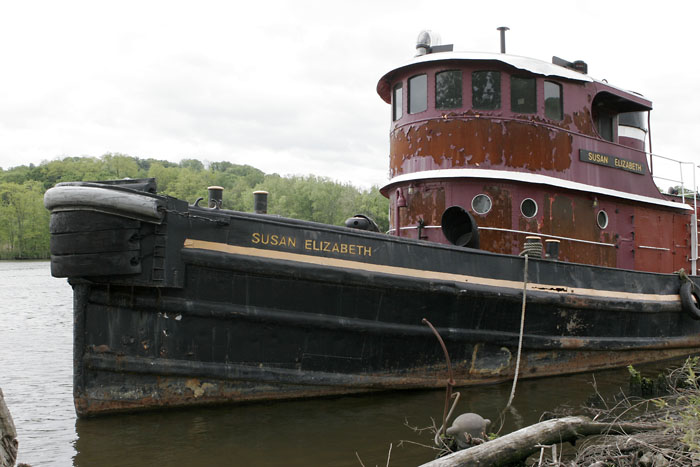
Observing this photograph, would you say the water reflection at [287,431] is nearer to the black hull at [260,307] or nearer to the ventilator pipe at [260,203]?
the black hull at [260,307]

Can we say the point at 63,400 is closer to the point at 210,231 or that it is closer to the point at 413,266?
the point at 210,231

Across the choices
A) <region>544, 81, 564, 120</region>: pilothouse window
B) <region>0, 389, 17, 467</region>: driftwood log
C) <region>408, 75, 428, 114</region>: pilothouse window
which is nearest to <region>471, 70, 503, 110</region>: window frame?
<region>408, 75, 428, 114</region>: pilothouse window

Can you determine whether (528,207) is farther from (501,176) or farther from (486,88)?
(486,88)

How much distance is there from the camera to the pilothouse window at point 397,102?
27.8 feet

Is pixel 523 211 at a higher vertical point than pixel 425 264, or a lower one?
higher

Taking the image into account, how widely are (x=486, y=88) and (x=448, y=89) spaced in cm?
50

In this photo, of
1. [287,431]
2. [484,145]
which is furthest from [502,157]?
[287,431]

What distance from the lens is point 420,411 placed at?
6.09 metres

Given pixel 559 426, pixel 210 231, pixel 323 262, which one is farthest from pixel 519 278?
pixel 210 231

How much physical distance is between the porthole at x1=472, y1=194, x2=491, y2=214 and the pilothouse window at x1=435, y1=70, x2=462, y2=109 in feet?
4.12

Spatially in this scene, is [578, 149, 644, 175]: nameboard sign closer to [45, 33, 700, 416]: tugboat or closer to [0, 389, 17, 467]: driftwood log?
[45, 33, 700, 416]: tugboat

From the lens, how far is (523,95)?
8.01 metres

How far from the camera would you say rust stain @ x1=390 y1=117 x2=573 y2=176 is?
7777 mm

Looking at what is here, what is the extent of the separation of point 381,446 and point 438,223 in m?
3.55
